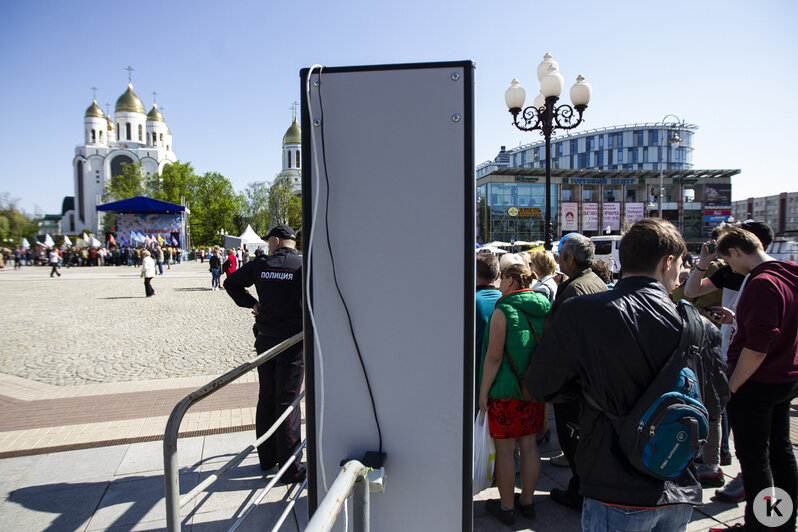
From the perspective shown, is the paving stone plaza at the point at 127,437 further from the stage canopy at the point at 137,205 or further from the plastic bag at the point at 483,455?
the stage canopy at the point at 137,205

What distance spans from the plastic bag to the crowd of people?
67 millimetres

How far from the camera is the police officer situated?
3.50 m

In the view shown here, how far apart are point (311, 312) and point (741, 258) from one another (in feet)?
8.91

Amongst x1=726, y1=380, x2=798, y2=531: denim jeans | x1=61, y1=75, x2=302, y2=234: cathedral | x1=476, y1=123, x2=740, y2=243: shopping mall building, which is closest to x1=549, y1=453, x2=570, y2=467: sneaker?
x1=726, y1=380, x2=798, y2=531: denim jeans

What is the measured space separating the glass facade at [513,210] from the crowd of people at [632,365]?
59.2 m

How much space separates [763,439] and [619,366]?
5.73 ft

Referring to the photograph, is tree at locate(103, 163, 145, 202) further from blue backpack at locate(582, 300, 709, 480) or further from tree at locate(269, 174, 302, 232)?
blue backpack at locate(582, 300, 709, 480)

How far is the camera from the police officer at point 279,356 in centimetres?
350

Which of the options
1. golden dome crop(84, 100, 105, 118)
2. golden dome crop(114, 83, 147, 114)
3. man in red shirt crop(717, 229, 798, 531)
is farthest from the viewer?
golden dome crop(114, 83, 147, 114)

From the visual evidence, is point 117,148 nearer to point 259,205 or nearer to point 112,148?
point 112,148

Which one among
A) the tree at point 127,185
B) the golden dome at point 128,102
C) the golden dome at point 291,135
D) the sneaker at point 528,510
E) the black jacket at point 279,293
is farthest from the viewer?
the golden dome at point 128,102

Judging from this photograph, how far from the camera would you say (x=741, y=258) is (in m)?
2.70

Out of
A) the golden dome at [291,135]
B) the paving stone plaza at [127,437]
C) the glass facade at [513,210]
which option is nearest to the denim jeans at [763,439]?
the paving stone plaza at [127,437]

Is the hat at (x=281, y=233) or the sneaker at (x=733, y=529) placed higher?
the hat at (x=281, y=233)
